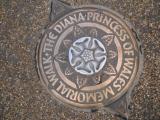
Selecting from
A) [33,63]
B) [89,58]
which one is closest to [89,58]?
[89,58]

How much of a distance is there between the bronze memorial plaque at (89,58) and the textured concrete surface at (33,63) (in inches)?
2.4

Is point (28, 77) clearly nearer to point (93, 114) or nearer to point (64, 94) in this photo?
point (64, 94)

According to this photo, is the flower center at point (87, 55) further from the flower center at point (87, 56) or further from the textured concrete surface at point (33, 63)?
the textured concrete surface at point (33, 63)

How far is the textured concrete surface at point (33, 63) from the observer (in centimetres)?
318

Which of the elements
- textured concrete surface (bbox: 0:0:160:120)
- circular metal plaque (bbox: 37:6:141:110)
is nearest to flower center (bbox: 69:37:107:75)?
circular metal plaque (bbox: 37:6:141:110)

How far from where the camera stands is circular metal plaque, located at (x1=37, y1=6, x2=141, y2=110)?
319cm

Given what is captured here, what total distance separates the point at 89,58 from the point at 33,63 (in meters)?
0.41

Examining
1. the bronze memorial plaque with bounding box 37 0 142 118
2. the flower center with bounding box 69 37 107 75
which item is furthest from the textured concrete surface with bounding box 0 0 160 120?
the flower center with bounding box 69 37 107 75

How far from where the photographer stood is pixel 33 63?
10.7 feet

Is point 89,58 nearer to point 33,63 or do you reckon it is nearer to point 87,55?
point 87,55

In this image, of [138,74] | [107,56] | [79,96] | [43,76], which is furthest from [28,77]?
[138,74]

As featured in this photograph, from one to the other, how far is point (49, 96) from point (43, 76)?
0.50 feet

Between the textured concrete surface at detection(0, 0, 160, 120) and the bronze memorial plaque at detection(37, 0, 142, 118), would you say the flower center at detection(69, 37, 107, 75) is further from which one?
the textured concrete surface at detection(0, 0, 160, 120)

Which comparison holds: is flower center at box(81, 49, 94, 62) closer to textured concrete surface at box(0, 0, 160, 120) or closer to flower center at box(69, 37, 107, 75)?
flower center at box(69, 37, 107, 75)
